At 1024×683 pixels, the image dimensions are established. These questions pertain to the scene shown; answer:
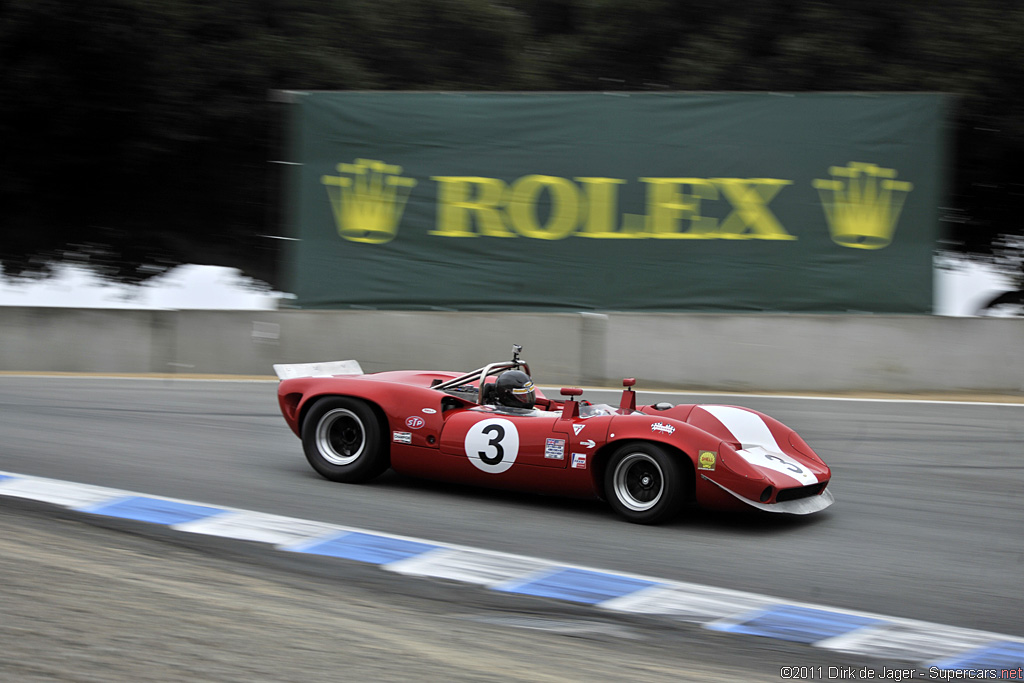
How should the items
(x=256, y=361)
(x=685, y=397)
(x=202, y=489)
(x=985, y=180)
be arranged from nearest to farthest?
(x=202, y=489) → (x=685, y=397) → (x=256, y=361) → (x=985, y=180)

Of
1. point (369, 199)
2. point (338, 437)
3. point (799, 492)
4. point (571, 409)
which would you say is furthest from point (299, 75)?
point (799, 492)

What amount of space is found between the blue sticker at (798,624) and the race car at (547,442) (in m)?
1.03

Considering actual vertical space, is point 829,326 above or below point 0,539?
above

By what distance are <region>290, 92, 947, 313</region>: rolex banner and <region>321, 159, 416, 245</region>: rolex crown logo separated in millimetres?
22

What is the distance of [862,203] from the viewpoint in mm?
10742

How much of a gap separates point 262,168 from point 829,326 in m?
10.8

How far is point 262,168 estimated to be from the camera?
17.5 metres

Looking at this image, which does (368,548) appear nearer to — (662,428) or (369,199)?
(662,428)

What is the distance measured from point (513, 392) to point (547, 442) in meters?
0.53

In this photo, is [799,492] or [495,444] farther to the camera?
[495,444]

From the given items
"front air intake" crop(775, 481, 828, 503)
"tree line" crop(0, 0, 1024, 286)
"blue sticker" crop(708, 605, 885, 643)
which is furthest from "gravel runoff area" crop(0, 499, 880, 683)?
"tree line" crop(0, 0, 1024, 286)

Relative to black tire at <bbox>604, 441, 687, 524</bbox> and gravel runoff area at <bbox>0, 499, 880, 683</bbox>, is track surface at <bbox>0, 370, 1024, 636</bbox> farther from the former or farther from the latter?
gravel runoff area at <bbox>0, 499, 880, 683</bbox>

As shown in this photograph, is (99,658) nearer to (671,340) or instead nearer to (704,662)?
(704,662)

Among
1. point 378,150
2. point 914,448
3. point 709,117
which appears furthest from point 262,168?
point 914,448
